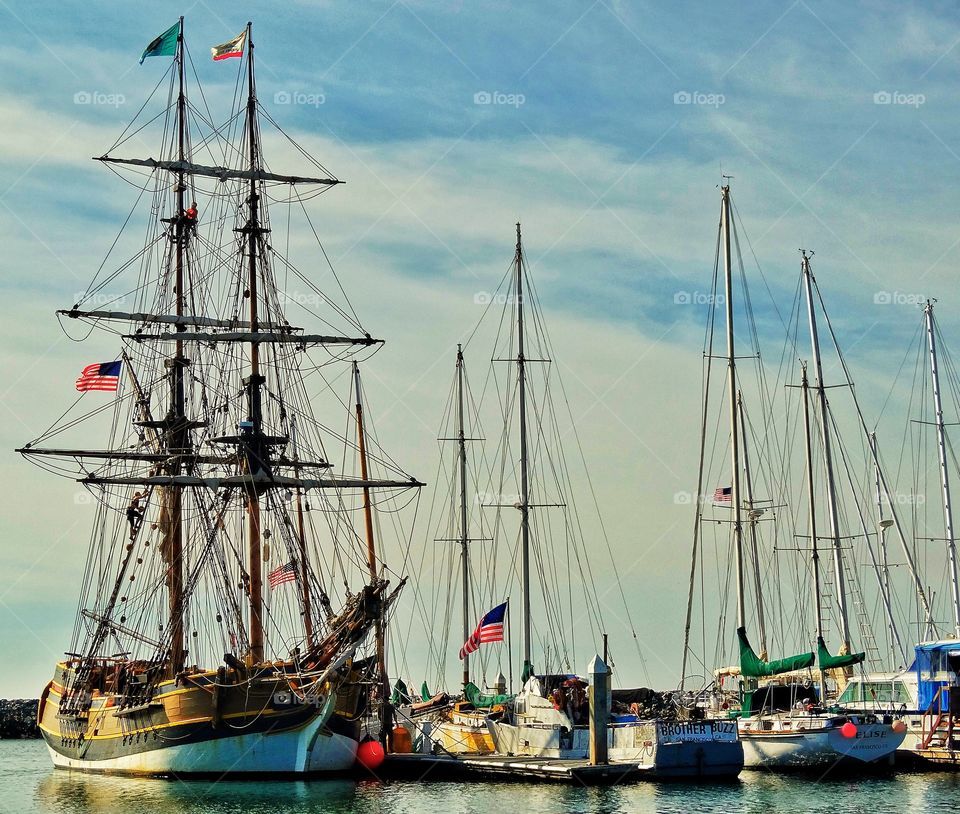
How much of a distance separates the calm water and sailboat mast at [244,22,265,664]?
32.3 ft

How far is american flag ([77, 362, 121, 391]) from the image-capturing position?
72.4m

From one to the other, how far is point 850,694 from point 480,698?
19312 millimetres

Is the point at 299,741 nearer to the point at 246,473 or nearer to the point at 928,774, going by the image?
the point at 246,473

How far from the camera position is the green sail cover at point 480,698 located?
72.8m

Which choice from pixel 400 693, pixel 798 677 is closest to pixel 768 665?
pixel 798 677

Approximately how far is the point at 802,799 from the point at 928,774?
12270 mm

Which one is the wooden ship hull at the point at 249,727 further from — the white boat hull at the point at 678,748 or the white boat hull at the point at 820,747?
the white boat hull at the point at 820,747

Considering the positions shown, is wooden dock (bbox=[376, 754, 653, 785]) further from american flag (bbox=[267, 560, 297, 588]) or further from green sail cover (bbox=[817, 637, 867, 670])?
green sail cover (bbox=[817, 637, 867, 670])

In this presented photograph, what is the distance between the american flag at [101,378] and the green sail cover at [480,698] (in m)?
25.2

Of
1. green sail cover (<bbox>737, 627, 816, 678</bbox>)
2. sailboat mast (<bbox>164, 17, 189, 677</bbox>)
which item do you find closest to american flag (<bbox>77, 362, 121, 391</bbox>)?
sailboat mast (<bbox>164, 17, 189, 677</bbox>)

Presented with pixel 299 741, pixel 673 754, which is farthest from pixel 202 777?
pixel 673 754

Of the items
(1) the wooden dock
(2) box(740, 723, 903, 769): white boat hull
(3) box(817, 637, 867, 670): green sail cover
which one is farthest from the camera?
(3) box(817, 637, 867, 670): green sail cover

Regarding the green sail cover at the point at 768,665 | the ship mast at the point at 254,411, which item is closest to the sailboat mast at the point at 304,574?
the ship mast at the point at 254,411

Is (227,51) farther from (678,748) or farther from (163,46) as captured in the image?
(678,748)
